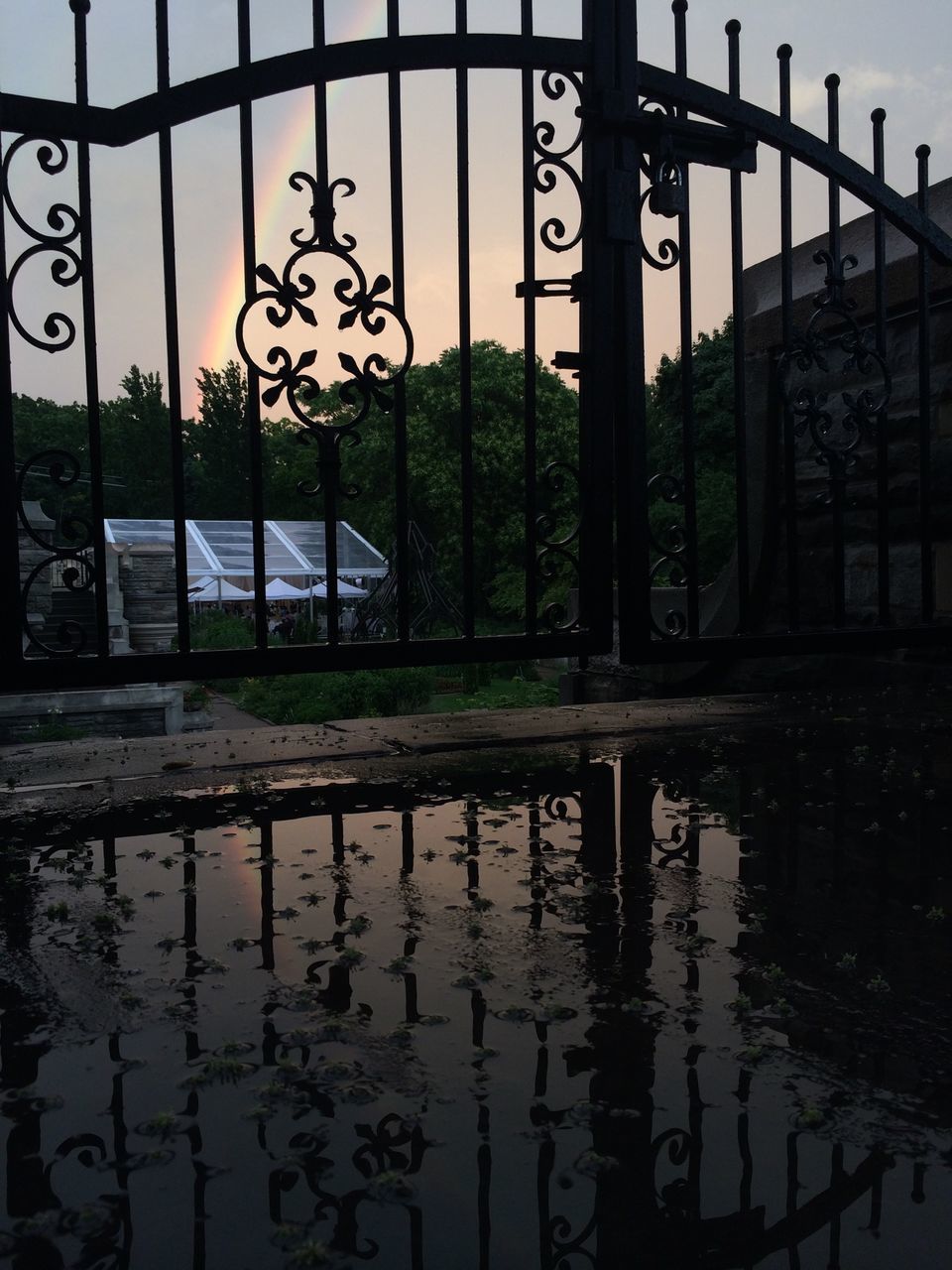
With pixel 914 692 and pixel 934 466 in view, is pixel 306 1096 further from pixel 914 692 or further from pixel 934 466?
pixel 934 466

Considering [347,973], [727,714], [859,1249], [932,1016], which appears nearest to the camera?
[859,1249]

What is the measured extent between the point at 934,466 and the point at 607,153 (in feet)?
7.98

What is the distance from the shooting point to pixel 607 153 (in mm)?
3889

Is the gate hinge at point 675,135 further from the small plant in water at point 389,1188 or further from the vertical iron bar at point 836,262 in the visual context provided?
the small plant in water at point 389,1188

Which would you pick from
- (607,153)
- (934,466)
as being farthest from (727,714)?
(607,153)

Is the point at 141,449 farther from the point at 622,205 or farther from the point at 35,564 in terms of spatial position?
the point at 622,205

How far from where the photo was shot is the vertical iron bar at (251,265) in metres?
3.38

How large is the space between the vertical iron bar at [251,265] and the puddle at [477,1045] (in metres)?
1.06

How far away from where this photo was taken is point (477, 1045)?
1537 mm

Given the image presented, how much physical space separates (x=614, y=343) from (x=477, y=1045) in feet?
9.49

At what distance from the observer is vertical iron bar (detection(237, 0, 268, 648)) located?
11.1 feet

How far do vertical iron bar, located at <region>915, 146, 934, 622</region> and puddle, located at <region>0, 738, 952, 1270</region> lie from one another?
2.36 meters

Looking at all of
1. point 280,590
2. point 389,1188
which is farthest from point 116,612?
point 389,1188

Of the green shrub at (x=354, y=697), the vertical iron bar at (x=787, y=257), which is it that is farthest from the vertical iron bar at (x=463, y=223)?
the green shrub at (x=354, y=697)
